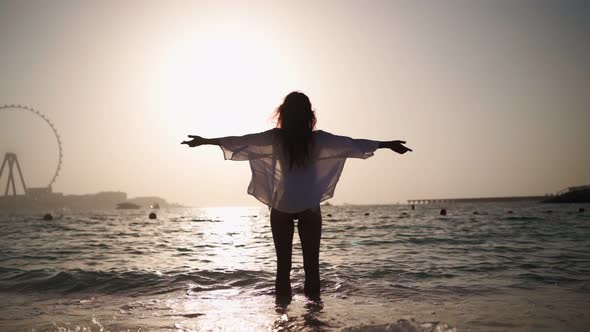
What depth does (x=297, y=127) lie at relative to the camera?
6.02 metres

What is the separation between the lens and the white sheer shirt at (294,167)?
236 inches

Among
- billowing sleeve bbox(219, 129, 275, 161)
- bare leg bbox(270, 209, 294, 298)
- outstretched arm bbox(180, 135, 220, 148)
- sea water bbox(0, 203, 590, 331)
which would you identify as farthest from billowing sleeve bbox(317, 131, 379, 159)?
sea water bbox(0, 203, 590, 331)

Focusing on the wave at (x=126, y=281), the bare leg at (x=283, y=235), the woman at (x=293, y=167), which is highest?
the woman at (x=293, y=167)

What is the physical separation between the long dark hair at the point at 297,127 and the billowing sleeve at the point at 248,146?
23 centimetres

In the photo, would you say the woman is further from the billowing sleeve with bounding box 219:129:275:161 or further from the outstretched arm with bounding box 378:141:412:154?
the outstretched arm with bounding box 378:141:412:154

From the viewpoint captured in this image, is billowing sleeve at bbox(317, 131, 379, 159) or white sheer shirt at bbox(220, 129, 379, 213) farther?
billowing sleeve at bbox(317, 131, 379, 159)

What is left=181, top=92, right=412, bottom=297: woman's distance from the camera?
6000 mm

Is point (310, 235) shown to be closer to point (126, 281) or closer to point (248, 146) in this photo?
point (248, 146)

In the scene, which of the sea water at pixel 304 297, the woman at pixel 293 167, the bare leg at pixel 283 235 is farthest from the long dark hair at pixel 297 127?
the sea water at pixel 304 297

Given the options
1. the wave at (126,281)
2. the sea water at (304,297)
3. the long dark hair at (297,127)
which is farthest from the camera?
the wave at (126,281)

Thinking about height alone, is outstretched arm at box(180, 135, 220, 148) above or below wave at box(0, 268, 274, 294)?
above

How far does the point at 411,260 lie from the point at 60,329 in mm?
9077

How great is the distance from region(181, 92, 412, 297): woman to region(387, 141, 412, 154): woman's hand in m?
0.32

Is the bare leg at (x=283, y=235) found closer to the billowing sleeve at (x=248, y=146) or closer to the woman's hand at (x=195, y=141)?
the billowing sleeve at (x=248, y=146)
